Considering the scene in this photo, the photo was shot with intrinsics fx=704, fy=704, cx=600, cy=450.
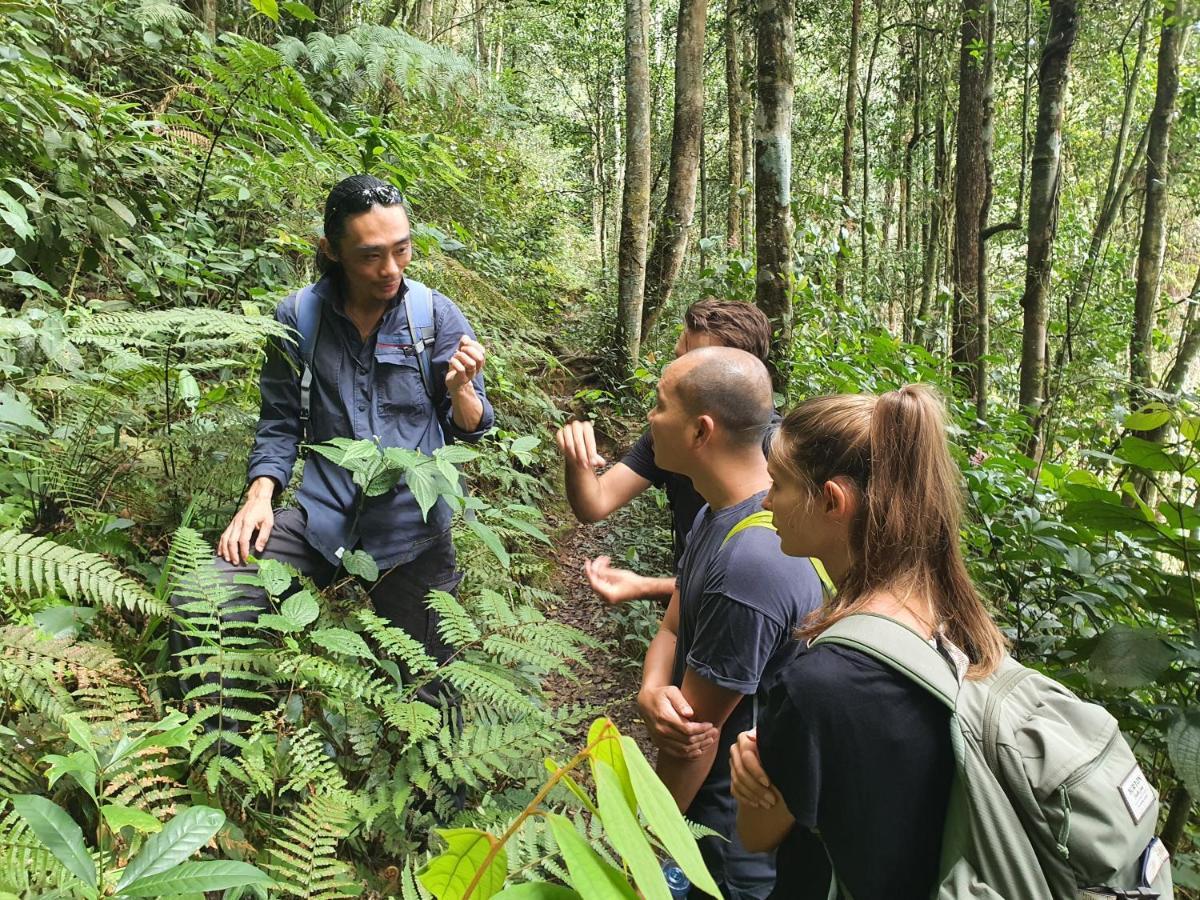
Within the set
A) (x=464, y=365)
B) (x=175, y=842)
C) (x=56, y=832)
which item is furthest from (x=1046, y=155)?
(x=56, y=832)

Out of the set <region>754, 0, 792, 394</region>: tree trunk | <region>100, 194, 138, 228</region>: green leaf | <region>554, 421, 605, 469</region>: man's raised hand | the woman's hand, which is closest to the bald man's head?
<region>554, 421, 605, 469</region>: man's raised hand

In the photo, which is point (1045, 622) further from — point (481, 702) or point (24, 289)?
point (24, 289)

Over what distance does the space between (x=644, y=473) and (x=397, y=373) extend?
1204 mm

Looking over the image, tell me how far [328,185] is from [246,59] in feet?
5.02

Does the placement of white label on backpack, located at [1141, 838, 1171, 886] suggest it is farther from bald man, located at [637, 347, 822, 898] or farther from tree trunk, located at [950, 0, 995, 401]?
tree trunk, located at [950, 0, 995, 401]

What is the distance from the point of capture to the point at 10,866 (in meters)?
1.56

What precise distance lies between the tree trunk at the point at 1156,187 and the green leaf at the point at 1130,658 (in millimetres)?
6014

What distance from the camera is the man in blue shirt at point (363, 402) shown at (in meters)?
2.77

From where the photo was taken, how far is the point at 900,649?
133 centimetres

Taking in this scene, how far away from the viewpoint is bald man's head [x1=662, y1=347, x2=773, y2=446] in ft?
7.78

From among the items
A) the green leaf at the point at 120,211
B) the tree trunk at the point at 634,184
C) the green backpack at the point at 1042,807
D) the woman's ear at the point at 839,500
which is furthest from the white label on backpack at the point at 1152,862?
the tree trunk at the point at 634,184

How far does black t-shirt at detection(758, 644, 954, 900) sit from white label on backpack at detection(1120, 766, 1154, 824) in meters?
0.26

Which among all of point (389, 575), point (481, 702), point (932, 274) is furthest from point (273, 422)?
point (932, 274)

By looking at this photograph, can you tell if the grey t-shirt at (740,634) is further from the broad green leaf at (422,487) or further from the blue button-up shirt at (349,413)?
the blue button-up shirt at (349,413)
